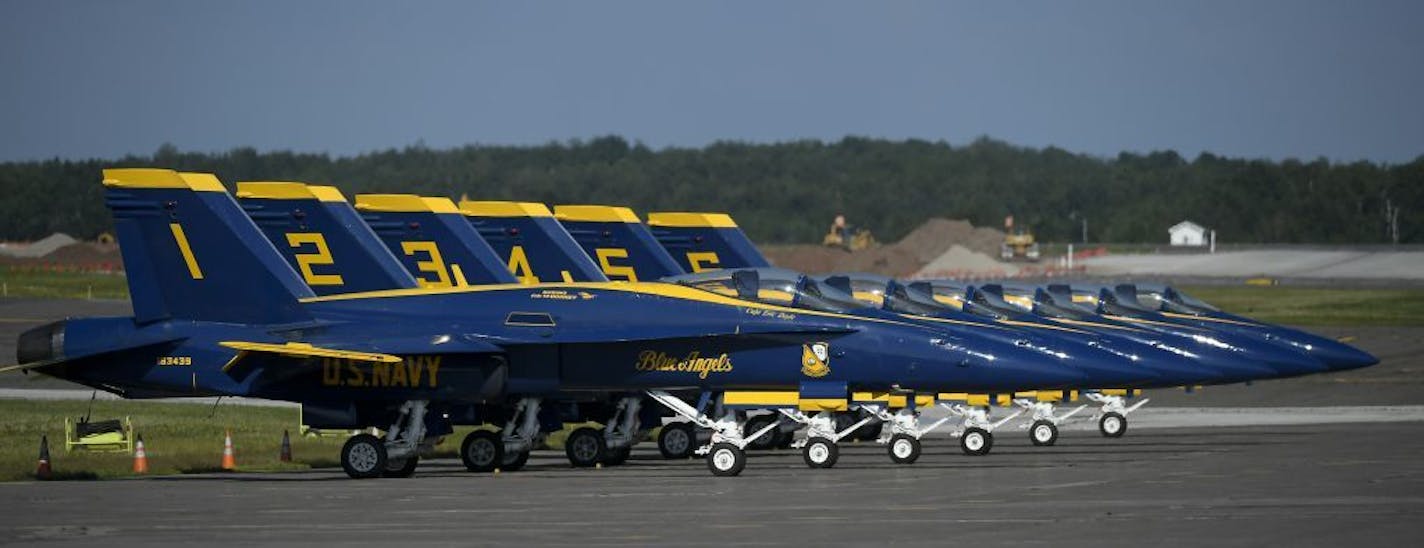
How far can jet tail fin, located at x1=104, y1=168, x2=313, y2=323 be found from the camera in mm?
28688

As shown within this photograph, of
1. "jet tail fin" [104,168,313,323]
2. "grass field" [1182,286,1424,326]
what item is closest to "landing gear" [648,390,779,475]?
"jet tail fin" [104,168,313,323]

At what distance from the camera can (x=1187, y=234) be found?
128 m

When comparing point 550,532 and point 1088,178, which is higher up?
point 1088,178

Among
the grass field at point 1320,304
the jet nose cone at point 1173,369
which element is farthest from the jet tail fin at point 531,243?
the grass field at point 1320,304

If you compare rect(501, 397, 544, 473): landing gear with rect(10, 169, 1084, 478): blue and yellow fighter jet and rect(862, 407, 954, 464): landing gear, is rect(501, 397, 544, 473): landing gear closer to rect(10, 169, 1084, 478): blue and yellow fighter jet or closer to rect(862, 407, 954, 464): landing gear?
rect(10, 169, 1084, 478): blue and yellow fighter jet

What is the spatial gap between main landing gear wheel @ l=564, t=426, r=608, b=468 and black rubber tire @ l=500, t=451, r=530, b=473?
0.91 meters

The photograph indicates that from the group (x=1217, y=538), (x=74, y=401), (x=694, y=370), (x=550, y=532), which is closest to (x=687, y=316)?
(x=694, y=370)

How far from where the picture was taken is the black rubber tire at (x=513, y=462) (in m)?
30.1

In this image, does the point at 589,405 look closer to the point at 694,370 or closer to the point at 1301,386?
the point at 694,370

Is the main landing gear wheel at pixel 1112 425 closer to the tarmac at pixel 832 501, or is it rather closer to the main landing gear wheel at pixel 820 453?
the tarmac at pixel 832 501

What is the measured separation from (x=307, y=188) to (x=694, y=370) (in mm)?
6022

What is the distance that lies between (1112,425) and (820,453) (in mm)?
9440

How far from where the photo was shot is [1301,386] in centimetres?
4972

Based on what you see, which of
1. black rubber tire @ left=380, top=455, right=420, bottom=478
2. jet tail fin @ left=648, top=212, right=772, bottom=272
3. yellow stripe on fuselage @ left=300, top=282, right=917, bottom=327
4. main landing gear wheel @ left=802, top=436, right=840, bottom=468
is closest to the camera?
main landing gear wheel @ left=802, top=436, right=840, bottom=468
